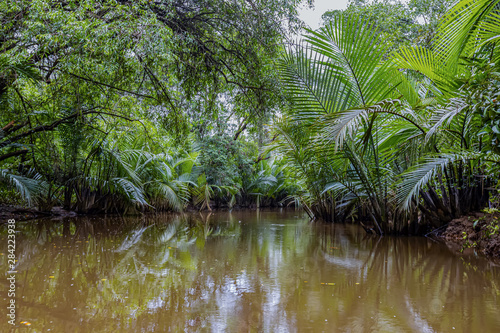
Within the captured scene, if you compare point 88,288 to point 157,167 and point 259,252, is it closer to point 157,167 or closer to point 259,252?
point 259,252

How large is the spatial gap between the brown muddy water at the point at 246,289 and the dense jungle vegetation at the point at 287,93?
92cm

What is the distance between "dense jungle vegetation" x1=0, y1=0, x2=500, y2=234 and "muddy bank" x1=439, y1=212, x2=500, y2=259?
0.19 m

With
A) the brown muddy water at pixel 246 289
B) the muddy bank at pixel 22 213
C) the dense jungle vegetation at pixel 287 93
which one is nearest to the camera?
the brown muddy water at pixel 246 289

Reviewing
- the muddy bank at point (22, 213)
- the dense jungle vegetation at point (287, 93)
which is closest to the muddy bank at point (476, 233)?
the dense jungle vegetation at point (287, 93)

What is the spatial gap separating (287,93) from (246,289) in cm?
337

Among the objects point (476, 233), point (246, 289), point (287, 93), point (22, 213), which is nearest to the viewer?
point (246, 289)

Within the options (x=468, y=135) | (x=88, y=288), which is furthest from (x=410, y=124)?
(x=88, y=288)

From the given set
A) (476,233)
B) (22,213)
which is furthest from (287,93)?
(22,213)

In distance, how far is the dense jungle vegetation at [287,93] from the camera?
11.7 ft

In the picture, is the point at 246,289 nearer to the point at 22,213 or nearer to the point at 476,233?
the point at 476,233

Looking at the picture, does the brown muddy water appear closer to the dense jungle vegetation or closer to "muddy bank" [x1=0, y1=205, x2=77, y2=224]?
the dense jungle vegetation

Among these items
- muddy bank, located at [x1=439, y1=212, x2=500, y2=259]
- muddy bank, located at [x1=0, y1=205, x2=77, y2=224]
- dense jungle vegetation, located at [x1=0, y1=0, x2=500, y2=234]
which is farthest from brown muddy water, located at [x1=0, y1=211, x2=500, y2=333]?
muddy bank, located at [x1=0, y1=205, x2=77, y2=224]

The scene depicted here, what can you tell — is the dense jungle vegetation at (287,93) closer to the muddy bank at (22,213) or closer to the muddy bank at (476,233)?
the muddy bank at (476,233)

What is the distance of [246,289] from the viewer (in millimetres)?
2154
